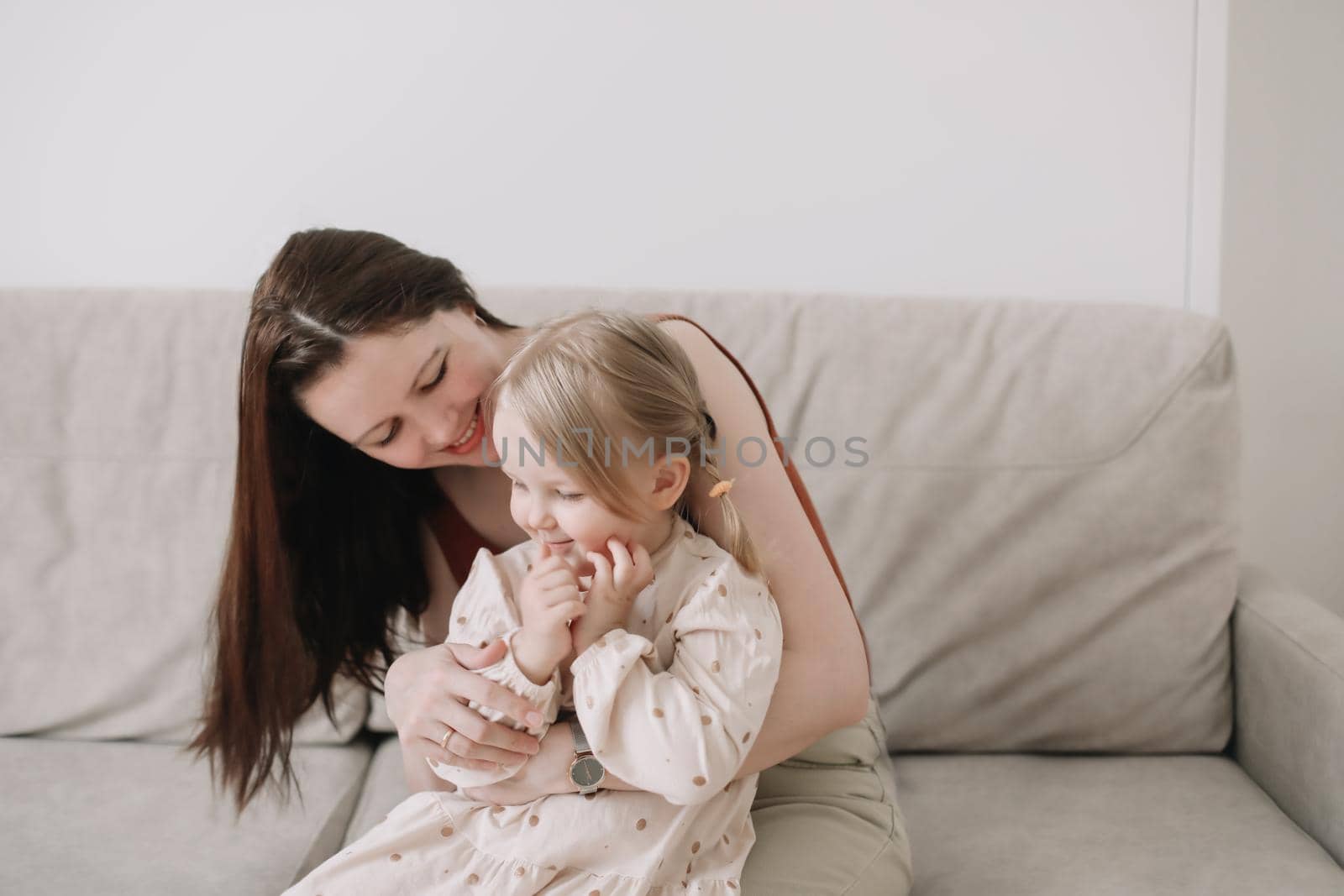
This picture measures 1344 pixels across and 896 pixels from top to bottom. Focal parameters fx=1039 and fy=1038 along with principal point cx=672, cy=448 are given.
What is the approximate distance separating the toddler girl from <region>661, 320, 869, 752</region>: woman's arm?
0.04 meters

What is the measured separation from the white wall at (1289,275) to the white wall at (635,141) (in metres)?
0.14

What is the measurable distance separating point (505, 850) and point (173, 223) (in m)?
1.30

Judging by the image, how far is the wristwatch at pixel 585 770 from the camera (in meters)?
0.97

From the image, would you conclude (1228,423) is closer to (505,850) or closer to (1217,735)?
(1217,735)

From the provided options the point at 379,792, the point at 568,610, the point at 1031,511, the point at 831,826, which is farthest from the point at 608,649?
the point at 1031,511

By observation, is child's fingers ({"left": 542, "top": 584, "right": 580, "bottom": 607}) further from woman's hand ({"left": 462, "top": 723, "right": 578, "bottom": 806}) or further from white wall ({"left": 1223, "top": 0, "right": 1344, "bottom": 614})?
white wall ({"left": 1223, "top": 0, "right": 1344, "bottom": 614})

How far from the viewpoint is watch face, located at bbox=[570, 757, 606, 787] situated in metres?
0.97

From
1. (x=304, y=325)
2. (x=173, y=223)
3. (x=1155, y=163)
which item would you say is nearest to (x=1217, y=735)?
(x=1155, y=163)

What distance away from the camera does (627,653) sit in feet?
3.03

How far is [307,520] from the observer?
1269 millimetres

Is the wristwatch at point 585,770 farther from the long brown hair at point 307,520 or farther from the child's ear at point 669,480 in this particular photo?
the long brown hair at point 307,520

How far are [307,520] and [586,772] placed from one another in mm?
518

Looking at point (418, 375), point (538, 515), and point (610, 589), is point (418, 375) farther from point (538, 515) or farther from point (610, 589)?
point (610, 589)

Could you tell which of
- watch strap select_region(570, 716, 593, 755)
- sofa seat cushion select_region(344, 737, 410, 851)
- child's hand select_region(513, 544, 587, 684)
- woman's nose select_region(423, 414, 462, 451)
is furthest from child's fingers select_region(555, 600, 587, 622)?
sofa seat cushion select_region(344, 737, 410, 851)
